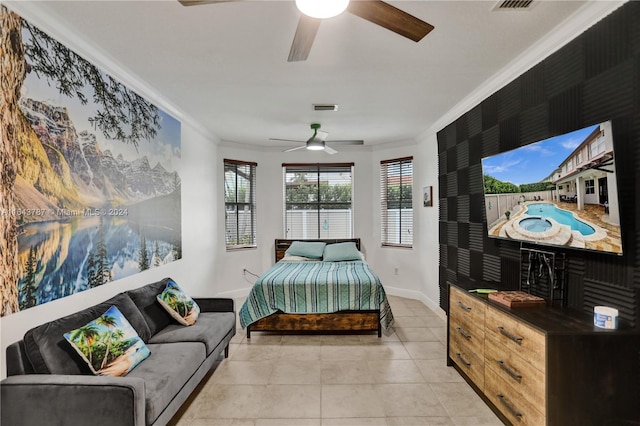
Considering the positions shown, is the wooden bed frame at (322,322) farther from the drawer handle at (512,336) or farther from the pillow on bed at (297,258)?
the drawer handle at (512,336)

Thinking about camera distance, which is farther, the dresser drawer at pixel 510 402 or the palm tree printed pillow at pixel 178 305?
the palm tree printed pillow at pixel 178 305

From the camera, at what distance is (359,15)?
1638 millimetres

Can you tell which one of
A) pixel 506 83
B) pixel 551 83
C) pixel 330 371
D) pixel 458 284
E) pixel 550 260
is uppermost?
pixel 506 83

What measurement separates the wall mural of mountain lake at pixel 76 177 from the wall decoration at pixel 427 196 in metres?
3.72

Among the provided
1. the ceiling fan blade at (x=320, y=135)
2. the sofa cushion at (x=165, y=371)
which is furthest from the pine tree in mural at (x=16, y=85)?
the ceiling fan blade at (x=320, y=135)

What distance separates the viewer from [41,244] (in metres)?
2.06

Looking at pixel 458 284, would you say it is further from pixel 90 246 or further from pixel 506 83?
pixel 90 246

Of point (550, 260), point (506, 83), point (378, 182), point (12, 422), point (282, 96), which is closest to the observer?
point (12, 422)

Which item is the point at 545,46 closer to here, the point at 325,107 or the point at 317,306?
the point at 325,107

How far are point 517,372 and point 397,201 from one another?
4.05 meters

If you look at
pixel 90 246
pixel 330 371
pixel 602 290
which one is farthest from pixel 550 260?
pixel 90 246

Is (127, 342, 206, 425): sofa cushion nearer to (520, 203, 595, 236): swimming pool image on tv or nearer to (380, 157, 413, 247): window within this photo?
(520, 203, 595, 236): swimming pool image on tv

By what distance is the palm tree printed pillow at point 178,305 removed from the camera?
3.05 meters

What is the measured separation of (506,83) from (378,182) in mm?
3267
